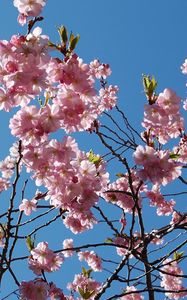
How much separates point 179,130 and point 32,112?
9.19ft

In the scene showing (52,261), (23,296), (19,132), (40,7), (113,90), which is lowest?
(23,296)

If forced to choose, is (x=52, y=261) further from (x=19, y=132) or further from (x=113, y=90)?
(x=113, y=90)

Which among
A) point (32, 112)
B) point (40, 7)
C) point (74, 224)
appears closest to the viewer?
point (32, 112)

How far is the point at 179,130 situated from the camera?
211 inches

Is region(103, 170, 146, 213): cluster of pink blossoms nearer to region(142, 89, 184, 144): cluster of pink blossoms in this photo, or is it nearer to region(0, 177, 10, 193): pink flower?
region(0, 177, 10, 193): pink flower

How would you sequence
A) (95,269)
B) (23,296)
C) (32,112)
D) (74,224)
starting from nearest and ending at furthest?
1. (32,112)
2. (23,296)
3. (74,224)
4. (95,269)

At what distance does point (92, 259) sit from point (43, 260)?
2699 mm

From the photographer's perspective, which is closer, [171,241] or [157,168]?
[157,168]

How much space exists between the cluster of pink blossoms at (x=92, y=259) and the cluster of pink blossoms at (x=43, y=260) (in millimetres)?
2392

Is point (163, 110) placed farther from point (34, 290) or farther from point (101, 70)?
point (101, 70)

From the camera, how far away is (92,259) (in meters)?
6.35

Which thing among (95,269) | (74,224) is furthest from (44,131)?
(95,269)

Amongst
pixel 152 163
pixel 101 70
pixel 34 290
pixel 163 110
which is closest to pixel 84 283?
pixel 34 290

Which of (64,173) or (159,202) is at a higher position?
(159,202)
